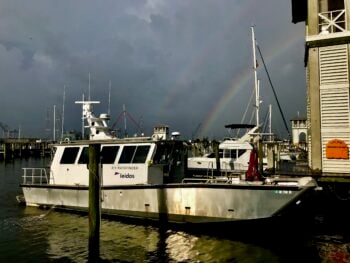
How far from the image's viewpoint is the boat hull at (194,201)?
15072mm

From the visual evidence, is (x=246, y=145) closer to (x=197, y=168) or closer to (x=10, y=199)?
(x=197, y=168)

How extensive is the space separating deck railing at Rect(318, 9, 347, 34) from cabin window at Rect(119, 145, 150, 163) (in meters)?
9.15

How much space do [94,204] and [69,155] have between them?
25.4ft

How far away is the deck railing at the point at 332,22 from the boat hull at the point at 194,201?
683 centimetres

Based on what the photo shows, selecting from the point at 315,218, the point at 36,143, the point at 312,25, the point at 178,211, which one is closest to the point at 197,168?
the point at 315,218

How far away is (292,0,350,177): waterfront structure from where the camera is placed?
16156 millimetres

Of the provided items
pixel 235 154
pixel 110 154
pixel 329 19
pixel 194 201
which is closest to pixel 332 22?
pixel 329 19

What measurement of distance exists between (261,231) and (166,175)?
505cm

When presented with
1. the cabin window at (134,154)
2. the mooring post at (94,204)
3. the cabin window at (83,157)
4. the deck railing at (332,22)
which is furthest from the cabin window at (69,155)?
the deck railing at (332,22)

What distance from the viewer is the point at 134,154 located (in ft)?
60.7

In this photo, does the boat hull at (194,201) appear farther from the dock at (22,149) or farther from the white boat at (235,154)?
the dock at (22,149)

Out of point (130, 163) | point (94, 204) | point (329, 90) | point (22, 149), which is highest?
point (329, 90)

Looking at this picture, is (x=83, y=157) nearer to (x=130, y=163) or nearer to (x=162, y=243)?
(x=130, y=163)

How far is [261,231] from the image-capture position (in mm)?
16188
